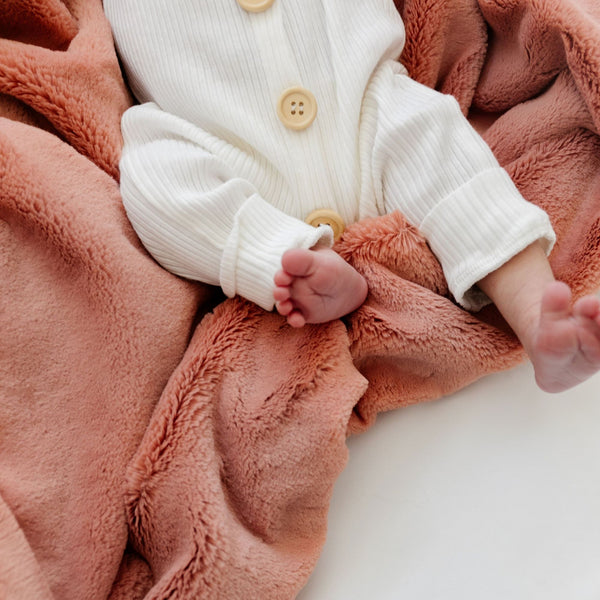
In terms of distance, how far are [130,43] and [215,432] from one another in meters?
0.53

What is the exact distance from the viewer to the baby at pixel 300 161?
76 centimetres

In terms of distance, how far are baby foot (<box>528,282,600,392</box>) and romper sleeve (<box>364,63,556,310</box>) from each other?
0.11 meters

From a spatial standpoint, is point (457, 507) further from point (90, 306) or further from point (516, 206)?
point (90, 306)

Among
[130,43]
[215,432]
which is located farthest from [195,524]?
[130,43]

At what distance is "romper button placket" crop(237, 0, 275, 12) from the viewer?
860mm

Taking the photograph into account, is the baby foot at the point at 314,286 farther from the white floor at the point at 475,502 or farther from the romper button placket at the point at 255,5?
the romper button placket at the point at 255,5

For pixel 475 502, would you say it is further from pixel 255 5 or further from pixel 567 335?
pixel 255 5

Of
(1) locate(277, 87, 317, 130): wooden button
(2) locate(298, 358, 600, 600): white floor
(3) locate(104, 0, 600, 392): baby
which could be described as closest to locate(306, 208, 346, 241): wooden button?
(3) locate(104, 0, 600, 392): baby

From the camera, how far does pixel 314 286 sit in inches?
29.0

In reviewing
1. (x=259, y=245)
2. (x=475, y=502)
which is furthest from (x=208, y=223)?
(x=475, y=502)

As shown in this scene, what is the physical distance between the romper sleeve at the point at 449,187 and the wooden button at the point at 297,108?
78 mm

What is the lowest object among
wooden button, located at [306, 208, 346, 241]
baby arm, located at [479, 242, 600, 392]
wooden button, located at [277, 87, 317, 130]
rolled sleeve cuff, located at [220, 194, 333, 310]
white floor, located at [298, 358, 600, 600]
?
white floor, located at [298, 358, 600, 600]

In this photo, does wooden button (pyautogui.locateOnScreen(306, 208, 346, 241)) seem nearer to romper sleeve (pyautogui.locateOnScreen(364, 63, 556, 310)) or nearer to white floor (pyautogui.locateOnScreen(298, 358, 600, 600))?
romper sleeve (pyautogui.locateOnScreen(364, 63, 556, 310))

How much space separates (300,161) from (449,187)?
189 millimetres
